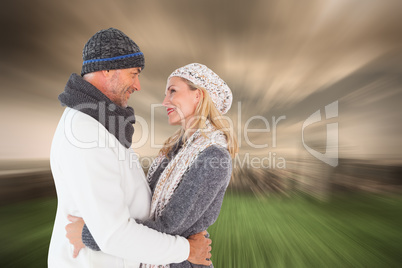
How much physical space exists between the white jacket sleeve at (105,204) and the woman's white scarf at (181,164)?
17 cm

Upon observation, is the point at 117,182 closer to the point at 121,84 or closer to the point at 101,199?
the point at 101,199

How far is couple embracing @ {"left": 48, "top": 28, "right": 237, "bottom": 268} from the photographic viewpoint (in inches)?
33.9

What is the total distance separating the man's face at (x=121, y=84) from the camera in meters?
1.04

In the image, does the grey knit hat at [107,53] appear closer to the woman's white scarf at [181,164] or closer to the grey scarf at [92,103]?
the grey scarf at [92,103]

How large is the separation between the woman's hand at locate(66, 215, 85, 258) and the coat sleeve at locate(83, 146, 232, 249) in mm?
58

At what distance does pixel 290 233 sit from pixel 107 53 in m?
3.59

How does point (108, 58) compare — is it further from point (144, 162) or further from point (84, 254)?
point (144, 162)

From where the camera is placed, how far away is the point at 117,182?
90 cm

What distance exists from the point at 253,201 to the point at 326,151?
4.81 feet

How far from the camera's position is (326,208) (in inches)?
162

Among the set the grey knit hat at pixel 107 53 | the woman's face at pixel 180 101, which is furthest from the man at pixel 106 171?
the woman's face at pixel 180 101

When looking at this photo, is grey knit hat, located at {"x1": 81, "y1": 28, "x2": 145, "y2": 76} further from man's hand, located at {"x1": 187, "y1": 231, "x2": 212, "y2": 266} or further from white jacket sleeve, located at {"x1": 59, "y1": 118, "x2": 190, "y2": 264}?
man's hand, located at {"x1": 187, "y1": 231, "x2": 212, "y2": 266}

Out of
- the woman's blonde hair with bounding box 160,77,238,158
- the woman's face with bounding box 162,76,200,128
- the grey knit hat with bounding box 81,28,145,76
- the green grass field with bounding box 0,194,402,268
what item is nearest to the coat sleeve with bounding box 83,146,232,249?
the woman's blonde hair with bounding box 160,77,238,158

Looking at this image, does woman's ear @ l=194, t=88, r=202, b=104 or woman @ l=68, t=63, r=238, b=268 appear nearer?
woman @ l=68, t=63, r=238, b=268
